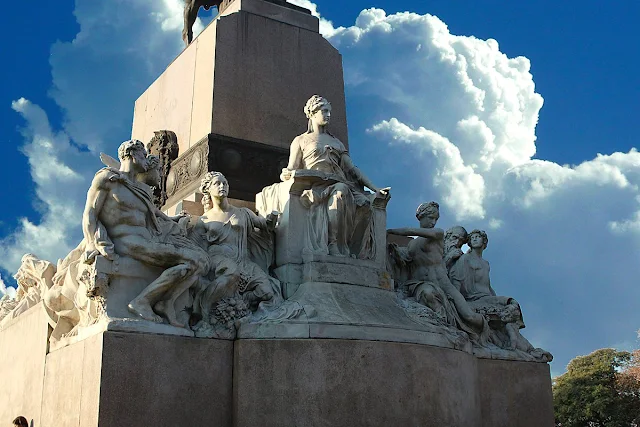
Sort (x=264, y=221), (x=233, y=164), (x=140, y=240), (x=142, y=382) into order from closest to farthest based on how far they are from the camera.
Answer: (x=142, y=382) → (x=140, y=240) → (x=264, y=221) → (x=233, y=164)

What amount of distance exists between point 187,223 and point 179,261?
0.90 meters

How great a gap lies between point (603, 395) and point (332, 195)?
1799cm

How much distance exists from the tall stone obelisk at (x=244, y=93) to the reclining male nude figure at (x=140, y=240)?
228 cm

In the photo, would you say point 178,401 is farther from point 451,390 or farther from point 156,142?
point 156,142

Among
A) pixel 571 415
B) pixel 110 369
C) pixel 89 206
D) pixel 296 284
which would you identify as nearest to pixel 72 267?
pixel 89 206

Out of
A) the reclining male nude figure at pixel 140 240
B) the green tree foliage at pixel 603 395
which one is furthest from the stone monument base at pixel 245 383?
the green tree foliage at pixel 603 395

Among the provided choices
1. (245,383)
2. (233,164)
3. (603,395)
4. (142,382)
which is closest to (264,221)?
(233,164)

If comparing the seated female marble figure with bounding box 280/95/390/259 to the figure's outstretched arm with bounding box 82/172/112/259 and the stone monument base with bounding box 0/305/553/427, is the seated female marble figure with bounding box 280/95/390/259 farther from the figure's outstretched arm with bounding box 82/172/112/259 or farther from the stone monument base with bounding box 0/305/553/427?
the figure's outstretched arm with bounding box 82/172/112/259

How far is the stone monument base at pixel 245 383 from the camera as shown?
343 inches

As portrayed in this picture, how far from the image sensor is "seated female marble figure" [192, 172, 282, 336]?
966cm

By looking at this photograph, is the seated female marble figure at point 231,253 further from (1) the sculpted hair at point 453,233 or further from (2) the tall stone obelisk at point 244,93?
(1) the sculpted hair at point 453,233

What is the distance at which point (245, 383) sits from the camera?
9219mm

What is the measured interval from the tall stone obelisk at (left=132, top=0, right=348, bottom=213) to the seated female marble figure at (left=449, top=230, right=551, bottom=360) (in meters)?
2.99

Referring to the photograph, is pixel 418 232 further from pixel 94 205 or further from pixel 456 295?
pixel 94 205
